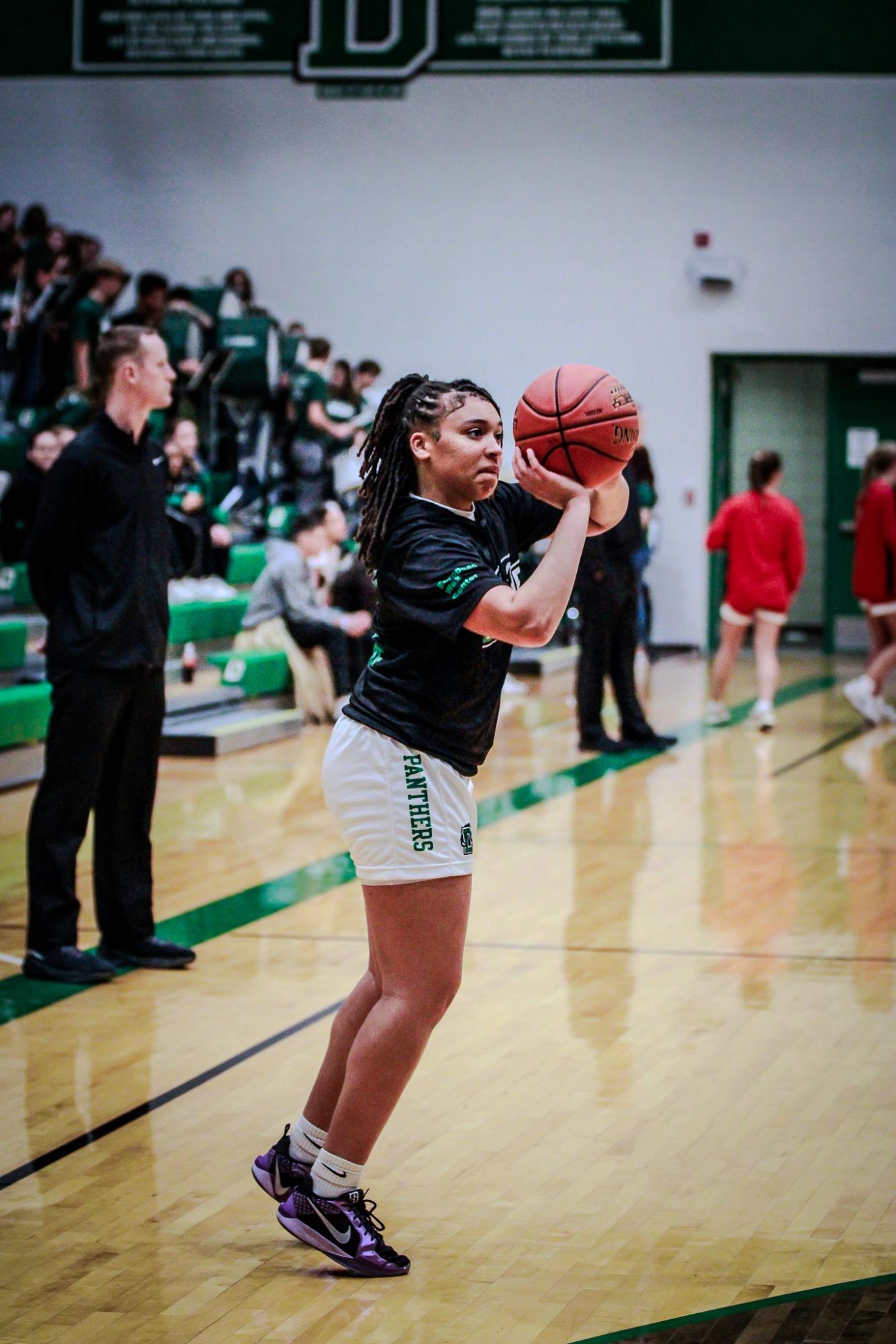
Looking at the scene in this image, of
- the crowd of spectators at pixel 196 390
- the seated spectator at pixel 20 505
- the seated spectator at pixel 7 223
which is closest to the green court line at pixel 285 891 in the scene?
the crowd of spectators at pixel 196 390

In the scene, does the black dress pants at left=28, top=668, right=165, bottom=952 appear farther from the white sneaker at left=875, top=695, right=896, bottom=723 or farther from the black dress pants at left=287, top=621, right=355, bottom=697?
the white sneaker at left=875, top=695, right=896, bottom=723

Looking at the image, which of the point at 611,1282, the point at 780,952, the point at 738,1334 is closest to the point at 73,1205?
the point at 611,1282

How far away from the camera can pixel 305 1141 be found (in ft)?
10.3

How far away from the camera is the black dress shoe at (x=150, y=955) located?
5.00 meters

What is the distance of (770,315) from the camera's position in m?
15.0

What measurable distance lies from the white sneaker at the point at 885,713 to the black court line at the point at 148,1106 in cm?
628

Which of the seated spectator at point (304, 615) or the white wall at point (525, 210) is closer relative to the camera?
the seated spectator at point (304, 615)

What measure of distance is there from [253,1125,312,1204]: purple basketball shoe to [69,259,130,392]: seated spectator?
7.90 m

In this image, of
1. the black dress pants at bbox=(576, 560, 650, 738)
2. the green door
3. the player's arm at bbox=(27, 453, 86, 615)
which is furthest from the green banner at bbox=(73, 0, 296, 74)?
the player's arm at bbox=(27, 453, 86, 615)

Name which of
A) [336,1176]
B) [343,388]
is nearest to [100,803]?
[336,1176]

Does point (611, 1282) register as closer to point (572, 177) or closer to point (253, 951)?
point (253, 951)

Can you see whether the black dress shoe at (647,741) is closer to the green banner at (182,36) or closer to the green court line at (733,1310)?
the green court line at (733,1310)

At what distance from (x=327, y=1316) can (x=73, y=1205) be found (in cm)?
68

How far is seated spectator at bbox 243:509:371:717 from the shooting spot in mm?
10203
